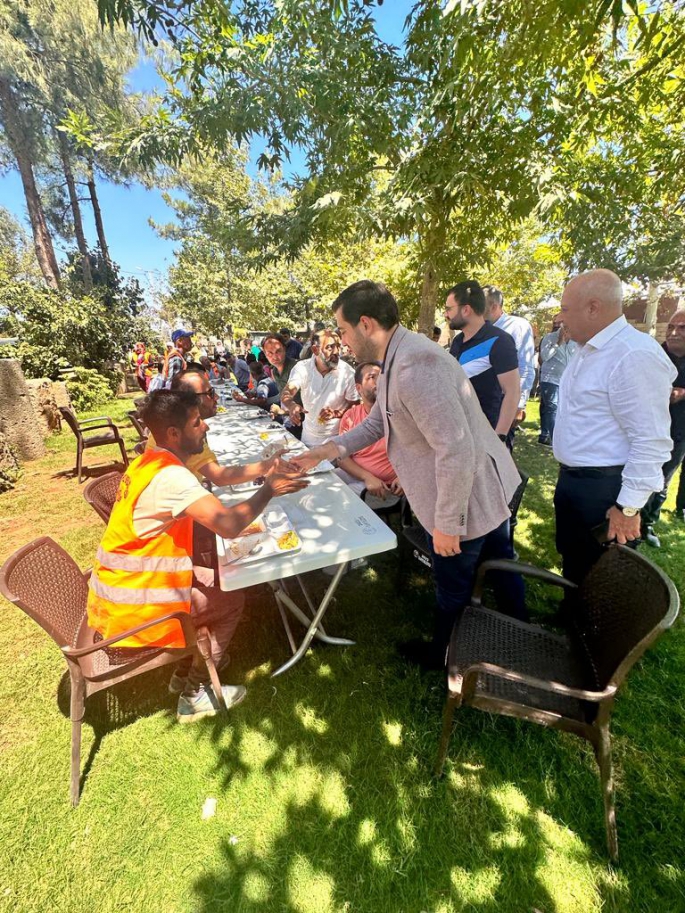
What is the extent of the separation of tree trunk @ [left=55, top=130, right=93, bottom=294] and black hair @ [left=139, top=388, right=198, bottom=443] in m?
18.5

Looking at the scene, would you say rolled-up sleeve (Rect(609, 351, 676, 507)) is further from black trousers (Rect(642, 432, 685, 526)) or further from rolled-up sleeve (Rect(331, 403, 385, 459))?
black trousers (Rect(642, 432, 685, 526))

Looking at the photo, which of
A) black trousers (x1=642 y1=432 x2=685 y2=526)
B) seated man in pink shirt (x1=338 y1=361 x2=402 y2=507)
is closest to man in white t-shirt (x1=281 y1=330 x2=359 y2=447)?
seated man in pink shirt (x1=338 y1=361 x2=402 y2=507)

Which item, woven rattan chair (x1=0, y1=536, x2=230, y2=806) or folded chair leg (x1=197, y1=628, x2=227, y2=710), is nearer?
woven rattan chair (x1=0, y1=536, x2=230, y2=806)

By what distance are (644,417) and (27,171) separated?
23169mm

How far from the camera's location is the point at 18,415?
271 inches

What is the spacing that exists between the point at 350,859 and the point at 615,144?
8511mm

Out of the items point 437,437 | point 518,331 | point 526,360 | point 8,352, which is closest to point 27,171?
point 8,352

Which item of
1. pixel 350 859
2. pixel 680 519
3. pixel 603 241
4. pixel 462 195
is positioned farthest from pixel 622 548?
pixel 603 241

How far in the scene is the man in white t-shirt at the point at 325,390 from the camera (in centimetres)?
410

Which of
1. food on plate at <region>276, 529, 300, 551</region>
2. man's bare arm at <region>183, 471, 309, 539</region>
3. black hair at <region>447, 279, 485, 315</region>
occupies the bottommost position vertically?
food on plate at <region>276, 529, 300, 551</region>

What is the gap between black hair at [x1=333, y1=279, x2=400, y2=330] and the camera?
5.64 ft

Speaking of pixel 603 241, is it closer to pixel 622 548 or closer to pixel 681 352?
pixel 681 352

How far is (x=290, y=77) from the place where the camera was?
3.89m

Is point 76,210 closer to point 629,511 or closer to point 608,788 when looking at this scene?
point 629,511
